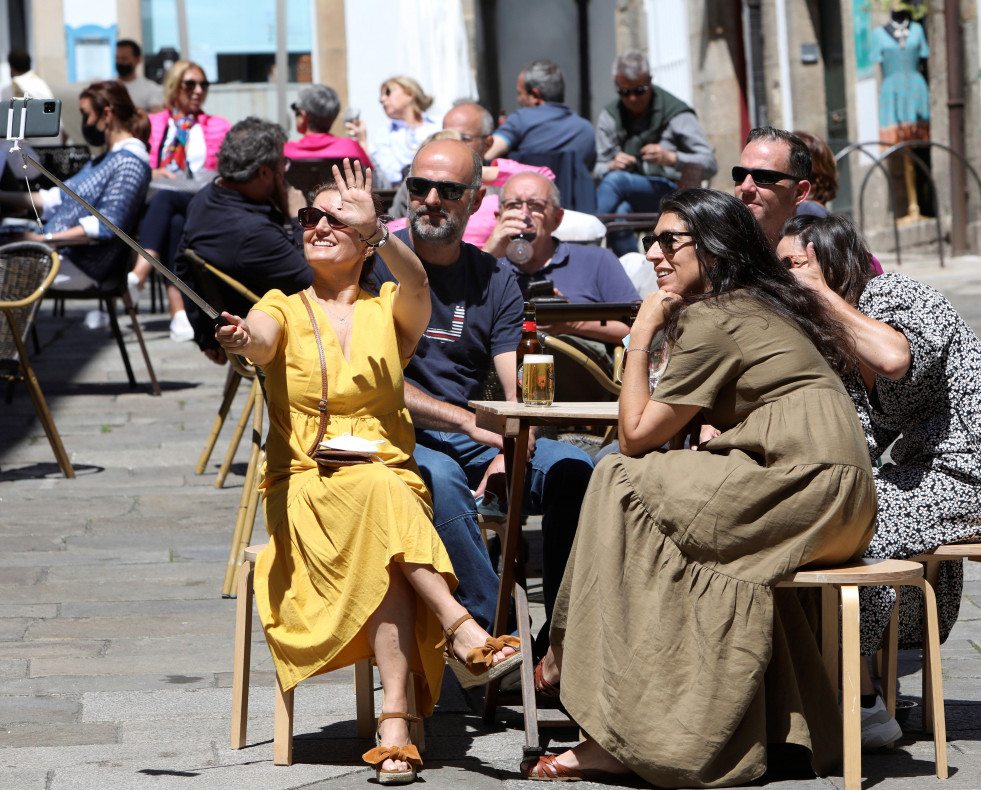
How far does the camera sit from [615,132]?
32.9ft

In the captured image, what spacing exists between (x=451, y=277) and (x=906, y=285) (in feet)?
4.38

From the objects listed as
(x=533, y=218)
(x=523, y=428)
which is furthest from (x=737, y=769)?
(x=533, y=218)

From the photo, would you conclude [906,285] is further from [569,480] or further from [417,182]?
[417,182]

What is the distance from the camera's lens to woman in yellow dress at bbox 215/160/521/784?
351 centimetres

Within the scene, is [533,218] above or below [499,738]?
above

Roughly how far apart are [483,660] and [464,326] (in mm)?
1259

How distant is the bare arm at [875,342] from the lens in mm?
3660

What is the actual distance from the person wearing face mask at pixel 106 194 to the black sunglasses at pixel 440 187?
15.7ft

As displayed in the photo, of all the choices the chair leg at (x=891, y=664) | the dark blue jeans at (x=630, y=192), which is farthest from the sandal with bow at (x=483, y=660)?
the dark blue jeans at (x=630, y=192)

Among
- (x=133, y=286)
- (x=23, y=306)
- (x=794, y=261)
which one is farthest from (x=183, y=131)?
(x=794, y=261)

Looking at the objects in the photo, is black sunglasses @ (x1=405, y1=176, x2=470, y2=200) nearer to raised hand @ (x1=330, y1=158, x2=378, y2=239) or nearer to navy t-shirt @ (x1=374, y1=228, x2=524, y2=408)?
navy t-shirt @ (x1=374, y1=228, x2=524, y2=408)

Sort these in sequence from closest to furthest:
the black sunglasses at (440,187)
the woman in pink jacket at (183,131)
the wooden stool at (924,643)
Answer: the wooden stool at (924,643), the black sunglasses at (440,187), the woman in pink jacket at (183,131)

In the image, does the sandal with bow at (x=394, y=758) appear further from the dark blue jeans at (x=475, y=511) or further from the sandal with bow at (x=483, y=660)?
the dark blue jeans at (x=475, y=511)

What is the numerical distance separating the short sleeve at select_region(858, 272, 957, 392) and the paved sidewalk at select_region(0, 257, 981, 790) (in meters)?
0.92
